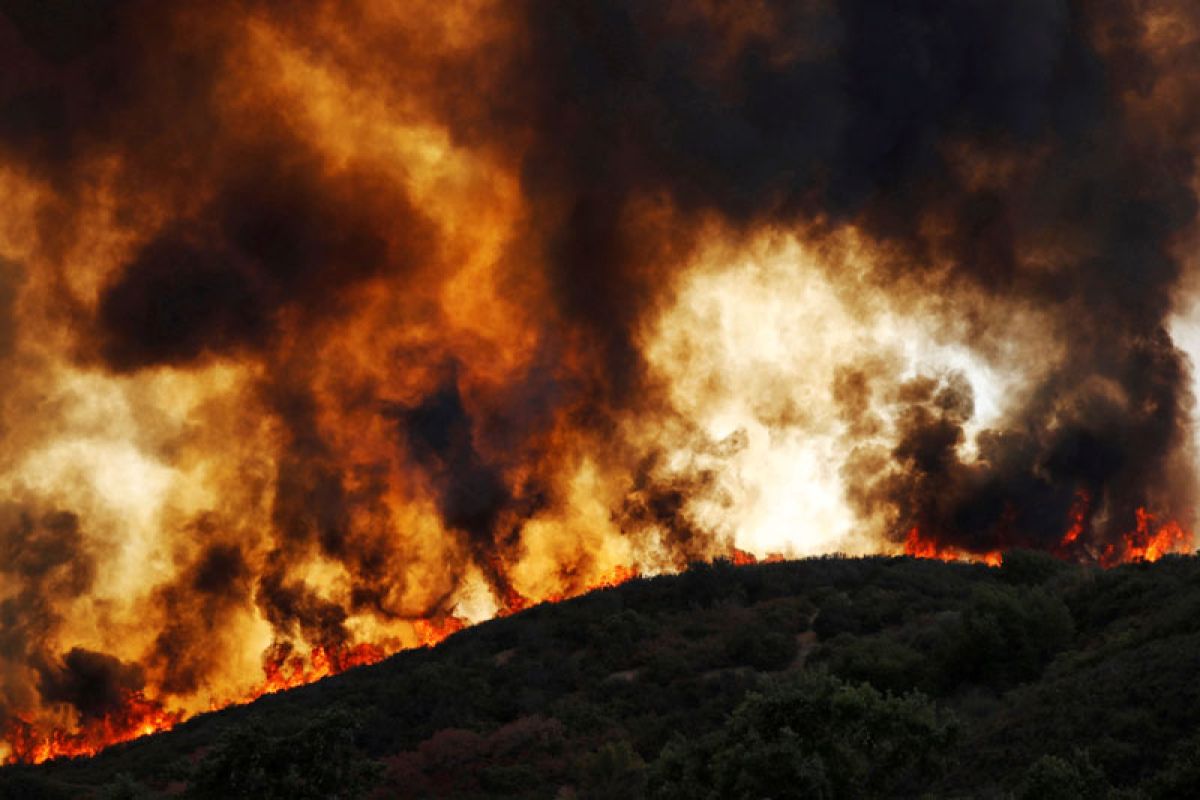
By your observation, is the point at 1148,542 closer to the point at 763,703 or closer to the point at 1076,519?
the point at 1076,519

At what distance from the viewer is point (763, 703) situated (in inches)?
1009

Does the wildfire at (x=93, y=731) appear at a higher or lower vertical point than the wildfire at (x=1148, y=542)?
higher

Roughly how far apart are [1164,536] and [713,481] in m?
28.8

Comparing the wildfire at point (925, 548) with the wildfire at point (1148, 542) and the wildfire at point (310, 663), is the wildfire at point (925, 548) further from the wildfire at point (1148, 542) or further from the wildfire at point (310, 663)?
the wildfire at point (310, 663)

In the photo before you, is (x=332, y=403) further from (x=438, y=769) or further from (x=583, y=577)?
(x=438, y=769)

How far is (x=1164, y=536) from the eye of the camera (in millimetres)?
71312

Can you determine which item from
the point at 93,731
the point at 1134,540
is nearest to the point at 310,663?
the point at 93,731

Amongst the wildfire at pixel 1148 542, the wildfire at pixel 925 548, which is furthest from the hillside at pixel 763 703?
the wildfire at pixel 1148 542

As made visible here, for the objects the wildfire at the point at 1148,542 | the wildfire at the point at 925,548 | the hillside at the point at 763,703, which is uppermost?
the wildfire at the point at 925,548

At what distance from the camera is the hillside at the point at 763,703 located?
83.5 feet

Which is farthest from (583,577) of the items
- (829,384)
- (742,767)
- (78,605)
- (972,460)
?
(742,767)

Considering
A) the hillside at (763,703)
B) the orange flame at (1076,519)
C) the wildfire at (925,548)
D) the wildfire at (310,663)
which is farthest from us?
the wildfire at (925,548)

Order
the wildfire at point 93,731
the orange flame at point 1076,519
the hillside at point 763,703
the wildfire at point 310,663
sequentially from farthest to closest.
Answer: the wildfire at point 310,663 → the orange flame at point 1076,519 → the wildfire at point 93,731 → the hillside at point 763,703

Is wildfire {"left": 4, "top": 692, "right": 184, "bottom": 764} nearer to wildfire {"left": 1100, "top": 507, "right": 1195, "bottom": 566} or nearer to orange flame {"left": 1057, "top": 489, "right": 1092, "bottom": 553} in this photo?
orange flame {"left": 1057, "top": 489, "right": 1092, "bottom": 553}
